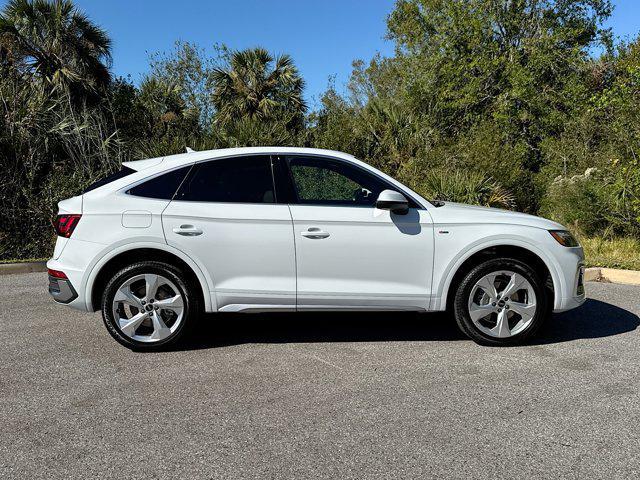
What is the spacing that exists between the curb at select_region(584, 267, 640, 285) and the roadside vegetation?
18.2 inches

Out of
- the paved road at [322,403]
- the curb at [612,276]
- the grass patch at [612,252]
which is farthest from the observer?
the grass patch at [612,252]

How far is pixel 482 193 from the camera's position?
39.2ft

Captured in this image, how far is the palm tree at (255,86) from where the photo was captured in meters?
21.2

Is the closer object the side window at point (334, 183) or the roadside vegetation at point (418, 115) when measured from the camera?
the side window at point (334, 183)

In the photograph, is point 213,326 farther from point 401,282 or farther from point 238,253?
point 401,282

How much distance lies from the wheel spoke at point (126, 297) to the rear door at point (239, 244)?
0.53 metres

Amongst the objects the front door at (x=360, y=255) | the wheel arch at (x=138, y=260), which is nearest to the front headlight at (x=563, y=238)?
the front door at (x=360, y=255)

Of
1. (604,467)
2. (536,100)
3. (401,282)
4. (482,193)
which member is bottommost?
(604,467)

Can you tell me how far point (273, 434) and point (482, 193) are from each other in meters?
9.70

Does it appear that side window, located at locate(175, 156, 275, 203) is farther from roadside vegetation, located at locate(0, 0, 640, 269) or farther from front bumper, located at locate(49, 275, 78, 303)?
roadside vegetation, located at locate(0, 0, 640, 269)

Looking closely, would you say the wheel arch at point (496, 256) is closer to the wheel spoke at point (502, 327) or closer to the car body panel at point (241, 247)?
the wheel spoke at point (502, 327)

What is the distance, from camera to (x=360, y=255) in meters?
4.70

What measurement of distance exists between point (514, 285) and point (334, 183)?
1795 mm

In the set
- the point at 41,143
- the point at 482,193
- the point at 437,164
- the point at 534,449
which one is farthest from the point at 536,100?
the point at 534,449
